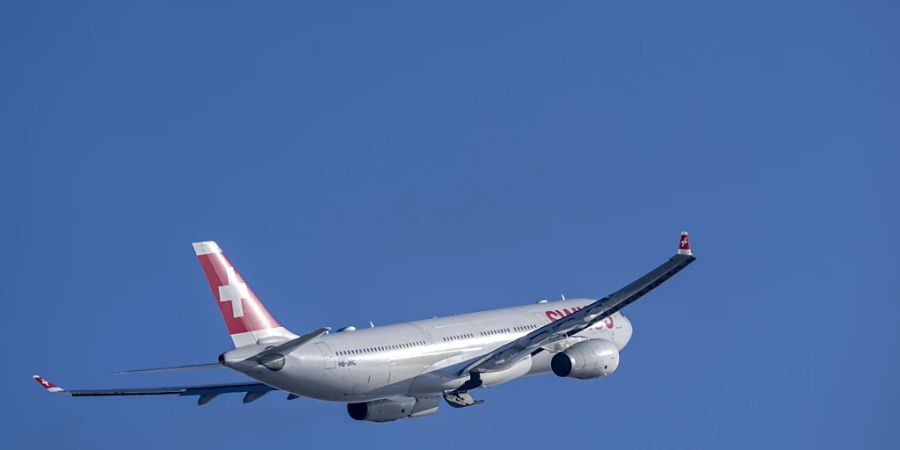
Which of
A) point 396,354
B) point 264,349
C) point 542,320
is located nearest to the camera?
point 264,349

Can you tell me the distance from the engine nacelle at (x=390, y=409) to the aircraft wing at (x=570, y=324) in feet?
8.35

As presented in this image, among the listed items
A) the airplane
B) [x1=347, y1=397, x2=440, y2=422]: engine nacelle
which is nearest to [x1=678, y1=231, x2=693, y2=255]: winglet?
the airplane

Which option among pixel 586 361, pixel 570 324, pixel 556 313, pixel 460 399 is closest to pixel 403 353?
pixel 460 399

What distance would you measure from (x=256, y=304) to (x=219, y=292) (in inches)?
72.0

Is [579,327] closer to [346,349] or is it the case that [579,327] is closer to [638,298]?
[638,298]

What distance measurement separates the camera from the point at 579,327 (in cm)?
8925

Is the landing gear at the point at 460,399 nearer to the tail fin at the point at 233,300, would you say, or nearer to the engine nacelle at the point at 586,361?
the engine nacelle at the point at 586,361

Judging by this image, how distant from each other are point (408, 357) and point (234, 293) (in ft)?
28.5

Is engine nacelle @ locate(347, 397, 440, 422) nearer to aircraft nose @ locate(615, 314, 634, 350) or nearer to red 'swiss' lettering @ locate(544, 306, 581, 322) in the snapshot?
red 'swiss' lettering @ locate(544, 306, 581, 322)

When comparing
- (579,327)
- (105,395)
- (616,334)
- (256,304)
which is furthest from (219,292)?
(616,334)

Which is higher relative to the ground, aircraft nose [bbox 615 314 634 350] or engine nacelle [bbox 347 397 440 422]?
aircraft nose [bbox 615 314 634 350]

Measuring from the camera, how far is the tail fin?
83812mm

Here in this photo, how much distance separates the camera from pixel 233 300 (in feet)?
276

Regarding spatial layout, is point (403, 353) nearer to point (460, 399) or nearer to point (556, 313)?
point (460, 399)
